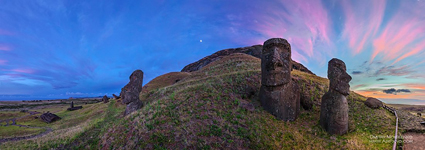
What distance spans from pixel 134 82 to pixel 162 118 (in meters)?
9.24

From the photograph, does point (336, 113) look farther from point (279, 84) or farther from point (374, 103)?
point (374, 103)

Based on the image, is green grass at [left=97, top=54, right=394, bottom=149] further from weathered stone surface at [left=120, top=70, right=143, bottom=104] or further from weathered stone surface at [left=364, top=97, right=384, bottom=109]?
weathered stone surface at [left=120, top=70, right=143, bottom=104]

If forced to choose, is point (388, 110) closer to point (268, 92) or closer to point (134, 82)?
point (268, 92)

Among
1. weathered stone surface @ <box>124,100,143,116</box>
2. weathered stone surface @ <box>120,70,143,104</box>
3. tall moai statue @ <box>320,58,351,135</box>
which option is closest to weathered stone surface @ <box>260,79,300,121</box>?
tall moai statue @ <box>320,58,351,135</box>

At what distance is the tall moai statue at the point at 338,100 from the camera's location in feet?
29.0

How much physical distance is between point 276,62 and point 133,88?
13962 mm

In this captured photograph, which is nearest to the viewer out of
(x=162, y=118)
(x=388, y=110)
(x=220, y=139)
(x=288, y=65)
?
(x=220, y=139)

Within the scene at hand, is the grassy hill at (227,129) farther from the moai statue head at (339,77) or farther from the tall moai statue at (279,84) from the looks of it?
the moai statue head at (339,77)

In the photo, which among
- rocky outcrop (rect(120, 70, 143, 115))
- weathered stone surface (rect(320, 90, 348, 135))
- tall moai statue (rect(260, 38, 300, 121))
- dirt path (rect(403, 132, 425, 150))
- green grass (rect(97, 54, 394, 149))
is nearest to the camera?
green grass (rect(97, 54, 394, 149))

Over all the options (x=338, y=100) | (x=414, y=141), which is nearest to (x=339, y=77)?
(x=338, y=100)

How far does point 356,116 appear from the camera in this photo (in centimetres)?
1166

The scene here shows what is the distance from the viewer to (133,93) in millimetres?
16406

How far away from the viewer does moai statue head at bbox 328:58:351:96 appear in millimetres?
8797

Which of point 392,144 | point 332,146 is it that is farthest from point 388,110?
point 332,146
